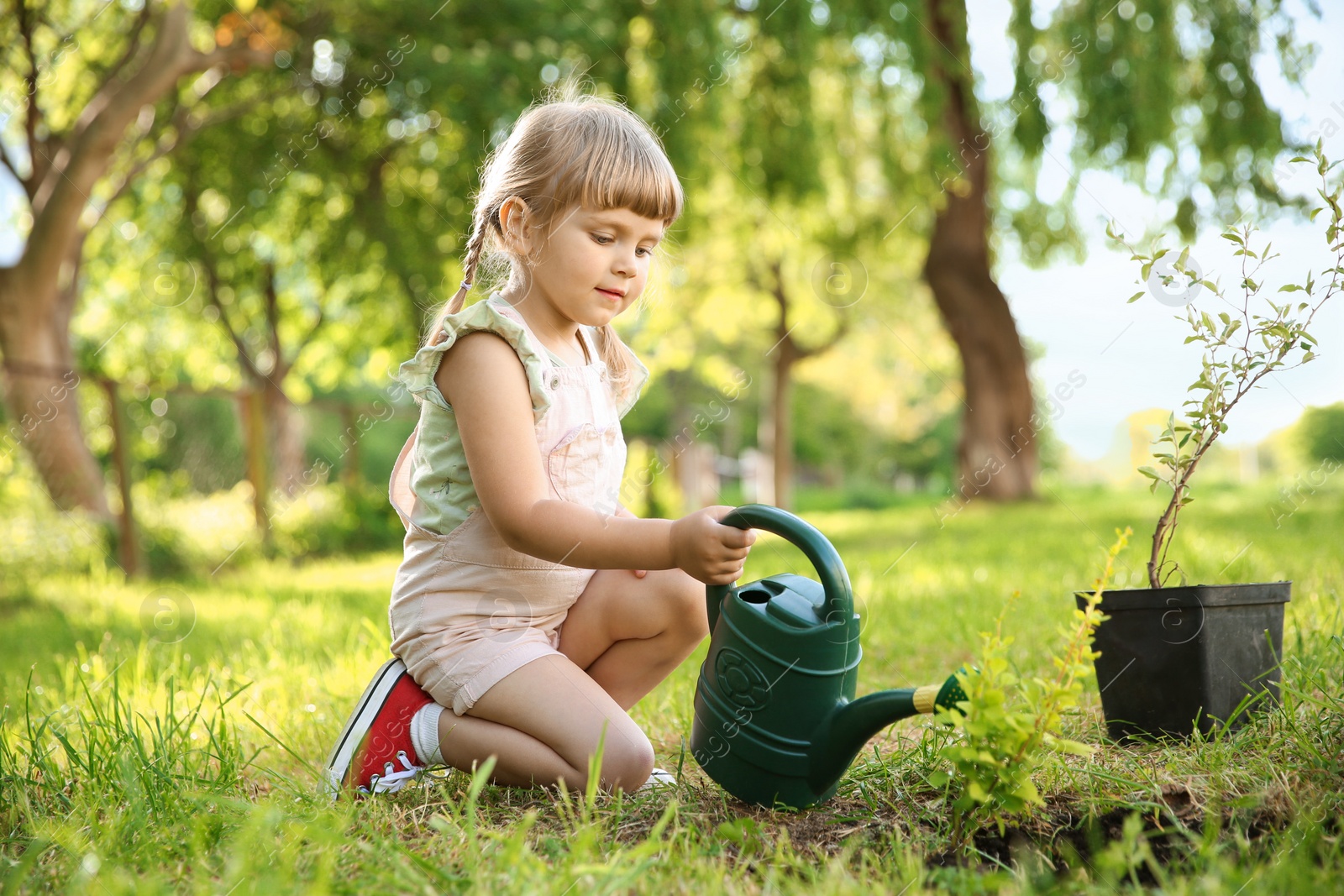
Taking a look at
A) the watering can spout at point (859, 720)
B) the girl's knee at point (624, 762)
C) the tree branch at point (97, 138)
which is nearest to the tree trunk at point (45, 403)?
the tree branch at point (97, 138)

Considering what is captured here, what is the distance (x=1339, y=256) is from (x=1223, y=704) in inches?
32.5

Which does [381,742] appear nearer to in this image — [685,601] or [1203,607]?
[685,601]

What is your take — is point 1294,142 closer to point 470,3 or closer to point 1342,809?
point 470,3

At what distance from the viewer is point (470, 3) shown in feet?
25.0

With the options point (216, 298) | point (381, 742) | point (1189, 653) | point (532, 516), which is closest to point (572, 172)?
point (532, 516)

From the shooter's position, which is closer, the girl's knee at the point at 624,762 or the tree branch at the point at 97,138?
the girl's knee at the point at 624,762

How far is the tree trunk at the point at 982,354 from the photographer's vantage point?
10102 millimetres

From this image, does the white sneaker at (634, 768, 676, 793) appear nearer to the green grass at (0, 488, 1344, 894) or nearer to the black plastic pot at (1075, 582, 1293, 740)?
the green grass at (0, 488, 1344, 894)

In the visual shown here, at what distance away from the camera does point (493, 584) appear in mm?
1873

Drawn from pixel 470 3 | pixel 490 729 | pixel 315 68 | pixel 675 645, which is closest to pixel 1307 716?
pixel 675 645

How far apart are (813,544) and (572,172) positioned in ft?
2.77

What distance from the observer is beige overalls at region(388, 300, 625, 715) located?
1.83 meters

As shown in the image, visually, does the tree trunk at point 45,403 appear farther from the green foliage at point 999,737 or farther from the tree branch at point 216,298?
the green foliage at point 999,737

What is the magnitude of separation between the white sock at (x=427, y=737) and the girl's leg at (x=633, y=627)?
290mm
